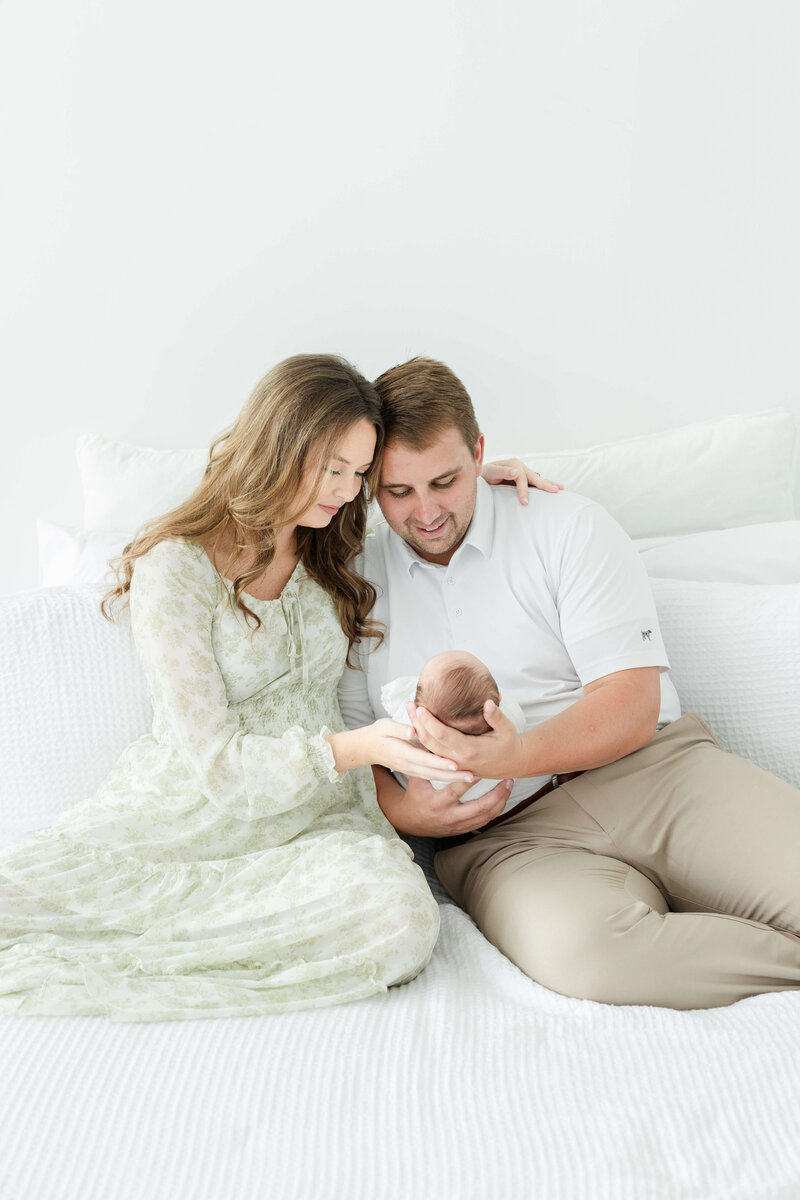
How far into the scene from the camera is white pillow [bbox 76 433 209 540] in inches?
79.0

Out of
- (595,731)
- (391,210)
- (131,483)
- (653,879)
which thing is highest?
(391,210)

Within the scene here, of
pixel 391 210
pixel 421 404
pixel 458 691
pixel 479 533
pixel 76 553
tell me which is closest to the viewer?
pixel 458 691

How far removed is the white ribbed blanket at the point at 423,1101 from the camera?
3.06 ft

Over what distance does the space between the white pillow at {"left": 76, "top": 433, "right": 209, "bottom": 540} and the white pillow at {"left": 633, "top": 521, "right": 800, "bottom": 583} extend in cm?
97

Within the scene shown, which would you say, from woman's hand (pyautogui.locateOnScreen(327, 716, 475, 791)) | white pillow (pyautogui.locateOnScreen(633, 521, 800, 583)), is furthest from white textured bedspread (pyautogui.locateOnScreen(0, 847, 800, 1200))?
white pillow (pyautogui.locateOnScreen(633, 521, 800, 583))

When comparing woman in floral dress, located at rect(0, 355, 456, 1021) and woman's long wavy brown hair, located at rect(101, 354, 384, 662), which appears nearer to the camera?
woman in floral dress, located at rect(0, 355, 456, 1021)

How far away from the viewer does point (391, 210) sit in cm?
222

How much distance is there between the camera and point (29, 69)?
6.93 ft

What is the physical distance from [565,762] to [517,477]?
0.57 meters

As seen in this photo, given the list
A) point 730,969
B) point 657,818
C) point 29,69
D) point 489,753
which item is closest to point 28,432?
point 29,69

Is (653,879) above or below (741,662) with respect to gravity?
below

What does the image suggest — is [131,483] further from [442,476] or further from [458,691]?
[458,691]

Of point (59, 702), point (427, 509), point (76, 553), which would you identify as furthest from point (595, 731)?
point (76, 553)

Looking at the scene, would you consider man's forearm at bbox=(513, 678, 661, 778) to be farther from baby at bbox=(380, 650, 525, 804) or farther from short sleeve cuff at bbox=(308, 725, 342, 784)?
short sleeve cuff at bbox=(308, 725, 342, 784)
